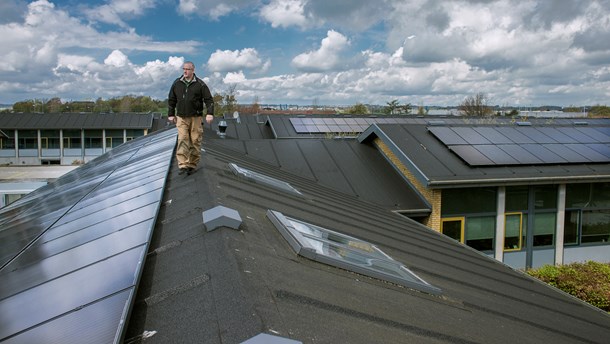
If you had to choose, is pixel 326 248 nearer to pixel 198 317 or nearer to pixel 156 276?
pixel 156 276

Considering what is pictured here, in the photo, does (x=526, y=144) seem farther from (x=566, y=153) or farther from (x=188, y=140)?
(x=188, y=140)

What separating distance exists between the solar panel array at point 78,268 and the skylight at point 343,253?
4.68 feet

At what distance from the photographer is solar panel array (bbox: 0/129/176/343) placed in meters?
2.82

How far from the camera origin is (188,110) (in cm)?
813

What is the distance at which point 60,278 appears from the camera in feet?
12.6

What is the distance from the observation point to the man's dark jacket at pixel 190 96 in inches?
316

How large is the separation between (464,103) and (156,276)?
83105 mm

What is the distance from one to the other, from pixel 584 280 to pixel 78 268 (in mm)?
12474

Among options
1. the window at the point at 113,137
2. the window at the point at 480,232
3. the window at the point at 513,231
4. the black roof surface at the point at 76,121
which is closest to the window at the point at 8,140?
the black roof surface at the point at 76,121

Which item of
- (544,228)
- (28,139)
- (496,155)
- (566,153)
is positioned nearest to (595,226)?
(544,228)

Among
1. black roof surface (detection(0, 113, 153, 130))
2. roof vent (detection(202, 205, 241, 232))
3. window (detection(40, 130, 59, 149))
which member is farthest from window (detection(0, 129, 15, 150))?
roof vent (detection(202, 205, 241, 232))

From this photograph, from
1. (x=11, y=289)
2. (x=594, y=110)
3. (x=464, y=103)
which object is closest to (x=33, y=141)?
(x=11, y=289)

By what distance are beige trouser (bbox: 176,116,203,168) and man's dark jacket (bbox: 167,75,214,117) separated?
14cm

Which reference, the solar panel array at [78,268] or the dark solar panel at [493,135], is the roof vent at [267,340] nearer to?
the solar panel array at [78,268]
